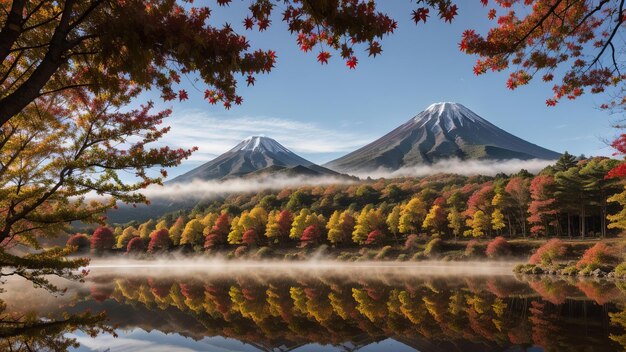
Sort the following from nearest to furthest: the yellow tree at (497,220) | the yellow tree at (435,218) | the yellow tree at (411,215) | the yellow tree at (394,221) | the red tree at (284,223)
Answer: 1. the yellow tree at (497,220)
2. the yellow tree at (435,218)
3. the yellow tree at (411,215)
4. the yellow tree at (394,221)
5. the red tree at (284,223)

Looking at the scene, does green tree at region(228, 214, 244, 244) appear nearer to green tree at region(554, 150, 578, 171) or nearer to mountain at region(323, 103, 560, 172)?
green tree at region(554, 150, 578, 171)

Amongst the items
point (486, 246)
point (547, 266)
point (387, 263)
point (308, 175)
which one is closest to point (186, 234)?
point (387, 263)

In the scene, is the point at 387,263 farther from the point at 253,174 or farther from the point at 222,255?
the point at 253,174

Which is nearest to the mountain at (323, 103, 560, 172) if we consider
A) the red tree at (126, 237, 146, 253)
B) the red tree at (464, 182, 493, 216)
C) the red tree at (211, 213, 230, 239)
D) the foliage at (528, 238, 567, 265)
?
the red tree at (464, 182, 493, 216)

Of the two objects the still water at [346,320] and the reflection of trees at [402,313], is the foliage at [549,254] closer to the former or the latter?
the reflection of trees at [402,313]

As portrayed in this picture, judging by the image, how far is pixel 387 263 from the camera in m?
38.1

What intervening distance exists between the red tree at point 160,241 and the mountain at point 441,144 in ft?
350

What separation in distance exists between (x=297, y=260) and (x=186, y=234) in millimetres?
19968

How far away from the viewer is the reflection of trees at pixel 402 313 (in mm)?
8859

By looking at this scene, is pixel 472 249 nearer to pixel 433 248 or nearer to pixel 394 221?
pixel 433 248

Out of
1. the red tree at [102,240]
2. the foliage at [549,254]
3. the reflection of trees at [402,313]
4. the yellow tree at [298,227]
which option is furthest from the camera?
the red tree at [102,240]

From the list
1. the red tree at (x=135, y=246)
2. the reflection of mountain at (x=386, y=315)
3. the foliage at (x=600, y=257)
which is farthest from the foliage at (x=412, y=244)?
the red tree at (x=135, y=246)

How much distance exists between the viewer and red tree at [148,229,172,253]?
56.9 meters

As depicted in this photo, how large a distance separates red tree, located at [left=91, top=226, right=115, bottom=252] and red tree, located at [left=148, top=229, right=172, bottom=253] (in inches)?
370
